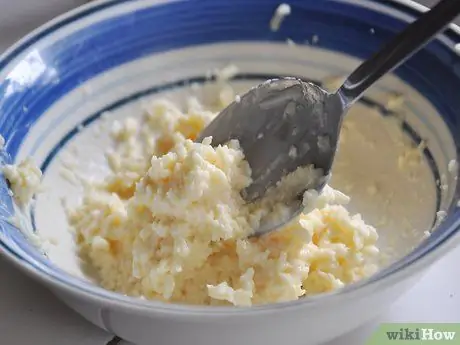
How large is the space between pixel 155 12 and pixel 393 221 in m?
0.40

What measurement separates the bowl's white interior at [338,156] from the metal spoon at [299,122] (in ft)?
0.39

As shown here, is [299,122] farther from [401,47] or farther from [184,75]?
[184,75]

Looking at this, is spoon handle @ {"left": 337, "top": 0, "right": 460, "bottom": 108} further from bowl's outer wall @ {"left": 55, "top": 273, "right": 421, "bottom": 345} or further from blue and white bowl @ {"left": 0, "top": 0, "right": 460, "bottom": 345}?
bowl's outer wall @ {"left": 55, "top": 273, "right": 421, "bottom": 345}

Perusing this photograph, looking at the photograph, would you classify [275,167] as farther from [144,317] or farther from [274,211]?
[144,317]

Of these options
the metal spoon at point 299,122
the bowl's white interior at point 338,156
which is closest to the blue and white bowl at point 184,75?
the bowl's white interior at point 338,156

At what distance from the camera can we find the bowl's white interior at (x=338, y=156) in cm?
78

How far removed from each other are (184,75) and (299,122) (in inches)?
9.3

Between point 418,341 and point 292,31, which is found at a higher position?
point 292,31

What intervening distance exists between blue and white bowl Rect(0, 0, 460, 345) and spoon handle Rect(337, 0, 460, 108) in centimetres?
10

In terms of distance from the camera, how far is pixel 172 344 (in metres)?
0.62

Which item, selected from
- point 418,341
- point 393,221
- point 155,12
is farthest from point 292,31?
point 418,341

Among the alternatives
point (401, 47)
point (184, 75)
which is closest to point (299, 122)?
point (401, 47)

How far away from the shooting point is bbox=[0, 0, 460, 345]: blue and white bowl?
60cm

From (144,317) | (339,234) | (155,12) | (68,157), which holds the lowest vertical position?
(144,317)
